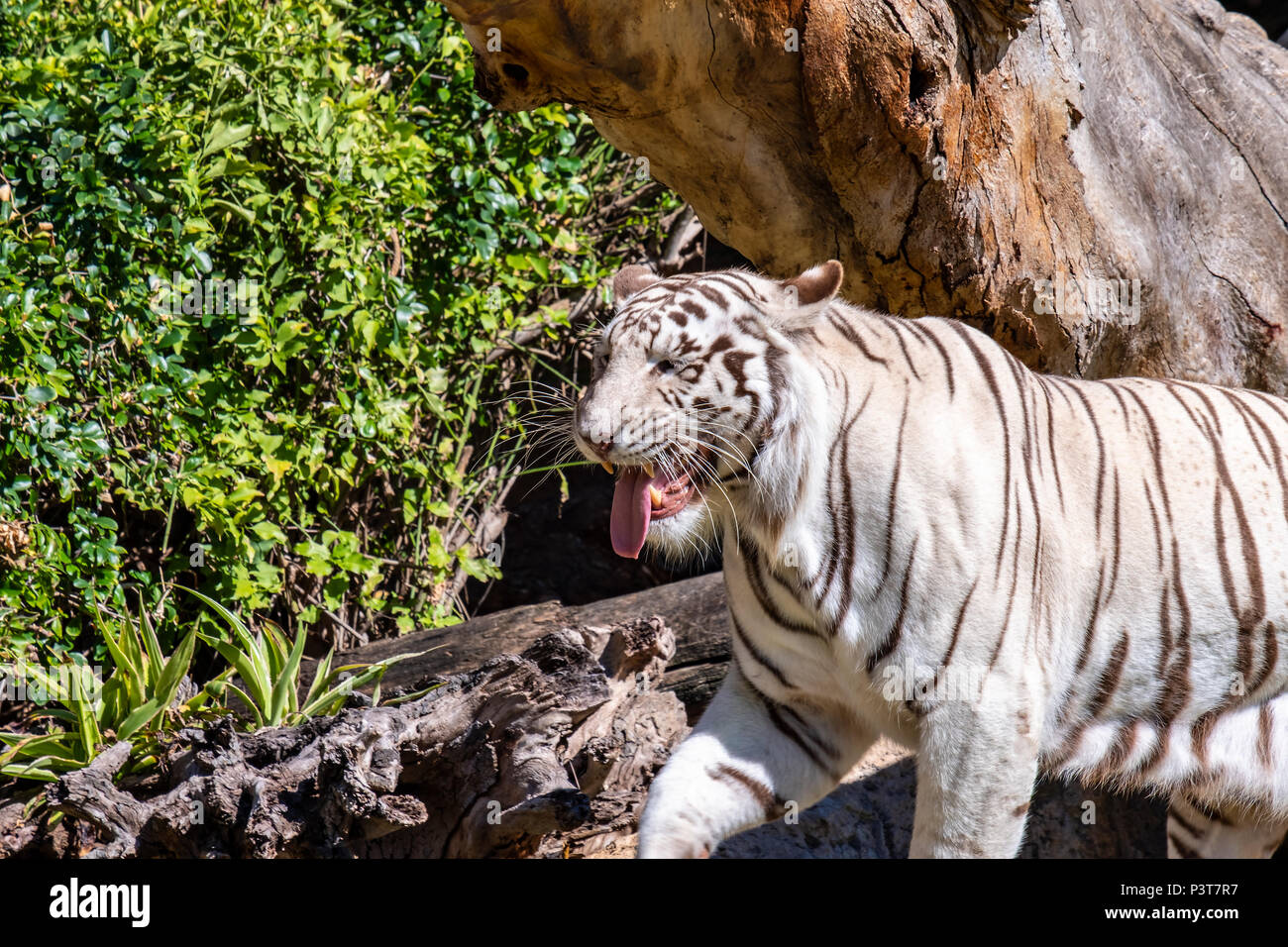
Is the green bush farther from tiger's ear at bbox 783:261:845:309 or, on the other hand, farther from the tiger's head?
tiger's ear at bbox 783:261:845:309

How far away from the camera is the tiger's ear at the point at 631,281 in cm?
334

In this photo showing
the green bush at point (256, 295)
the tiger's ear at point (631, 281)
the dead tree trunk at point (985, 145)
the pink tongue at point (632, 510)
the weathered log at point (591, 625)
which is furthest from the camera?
the weathered log at point (591, 625)

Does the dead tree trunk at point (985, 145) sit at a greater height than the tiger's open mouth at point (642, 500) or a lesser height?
greater

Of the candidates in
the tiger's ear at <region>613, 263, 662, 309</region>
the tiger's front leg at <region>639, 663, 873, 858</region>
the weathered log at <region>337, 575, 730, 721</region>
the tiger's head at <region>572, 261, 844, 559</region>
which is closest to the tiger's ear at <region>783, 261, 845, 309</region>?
the tiger's head at <region>572, 261, 844, 559</region>

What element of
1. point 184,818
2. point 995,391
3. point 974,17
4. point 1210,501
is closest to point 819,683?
point 995,391

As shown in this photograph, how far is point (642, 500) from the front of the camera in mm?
2967

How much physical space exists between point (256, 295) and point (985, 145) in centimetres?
279

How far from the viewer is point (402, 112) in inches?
214

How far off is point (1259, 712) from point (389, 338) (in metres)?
3.39

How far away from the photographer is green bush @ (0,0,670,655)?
4.33m

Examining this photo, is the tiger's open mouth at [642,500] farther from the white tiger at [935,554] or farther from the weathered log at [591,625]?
the weathered log at [591,625]

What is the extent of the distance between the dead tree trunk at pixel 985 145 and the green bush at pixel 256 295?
4.48 ft

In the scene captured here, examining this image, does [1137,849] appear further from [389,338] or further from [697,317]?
[389,338]

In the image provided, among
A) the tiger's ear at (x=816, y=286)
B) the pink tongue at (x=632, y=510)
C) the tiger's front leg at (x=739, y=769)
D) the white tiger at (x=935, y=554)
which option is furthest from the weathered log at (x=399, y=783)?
the tiger's ear at (x=816, y=286)
